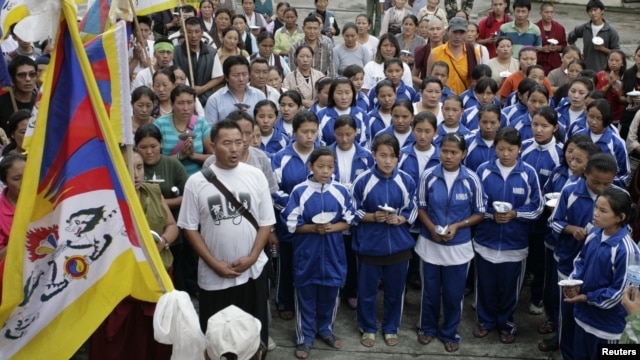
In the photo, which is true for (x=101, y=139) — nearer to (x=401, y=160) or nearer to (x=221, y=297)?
(x=221, y=297)

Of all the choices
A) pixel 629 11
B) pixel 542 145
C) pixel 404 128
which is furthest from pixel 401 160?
pixel 629 11

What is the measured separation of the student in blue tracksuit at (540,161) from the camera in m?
6.84

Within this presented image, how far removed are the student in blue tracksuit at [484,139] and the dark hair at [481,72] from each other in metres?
1.70

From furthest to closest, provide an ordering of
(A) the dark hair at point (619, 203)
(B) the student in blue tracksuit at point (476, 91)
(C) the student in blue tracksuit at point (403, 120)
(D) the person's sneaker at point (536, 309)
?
(B) the student in blue tracksuit at point (476, 91), (C) the student in blue tracksuit at point (403, 120), (D) the person's sneaker at point (536, 309), (A) the dark hair at point (619, 203)

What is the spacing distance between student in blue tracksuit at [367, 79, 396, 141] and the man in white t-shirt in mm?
2506

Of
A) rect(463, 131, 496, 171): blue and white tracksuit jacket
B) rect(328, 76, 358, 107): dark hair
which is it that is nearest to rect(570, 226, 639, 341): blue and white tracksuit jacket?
rect(463, 131, 496, 171): blue and white tracksuit jacket

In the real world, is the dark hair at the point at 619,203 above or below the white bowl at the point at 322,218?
above

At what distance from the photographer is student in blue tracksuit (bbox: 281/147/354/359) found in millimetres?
6066

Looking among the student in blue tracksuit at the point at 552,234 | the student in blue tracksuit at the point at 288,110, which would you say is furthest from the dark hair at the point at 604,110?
A: the student in blue tracksuit at the point at 288,110

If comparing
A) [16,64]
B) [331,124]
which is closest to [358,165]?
[331,124]

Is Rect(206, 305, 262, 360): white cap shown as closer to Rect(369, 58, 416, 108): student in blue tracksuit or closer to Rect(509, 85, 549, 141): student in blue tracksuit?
Rect(509, 85, 549, 141): student in blue tracksuit

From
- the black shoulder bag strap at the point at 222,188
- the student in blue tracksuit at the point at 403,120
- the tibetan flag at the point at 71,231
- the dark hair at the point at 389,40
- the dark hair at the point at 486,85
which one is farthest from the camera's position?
the dark hair at the point at 389,40

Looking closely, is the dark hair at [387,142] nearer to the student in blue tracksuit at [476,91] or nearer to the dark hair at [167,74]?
the student in blue tracksuit at [476,91]

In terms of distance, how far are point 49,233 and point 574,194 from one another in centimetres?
373
